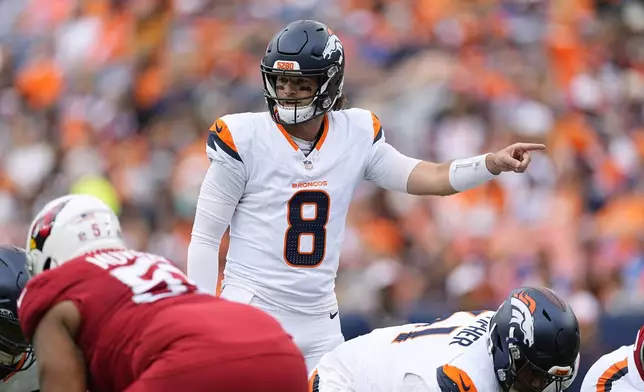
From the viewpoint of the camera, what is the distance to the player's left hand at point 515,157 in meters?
5.53

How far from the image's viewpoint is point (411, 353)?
198 inches

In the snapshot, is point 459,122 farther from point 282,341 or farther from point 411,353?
point 282,341

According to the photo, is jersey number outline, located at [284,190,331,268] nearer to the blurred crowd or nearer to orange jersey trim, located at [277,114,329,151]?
orange jersey trim, located at [277,114,329,151]

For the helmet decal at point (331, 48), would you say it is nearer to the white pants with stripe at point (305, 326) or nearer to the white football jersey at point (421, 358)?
the white pants with stripe at point (305, 326)

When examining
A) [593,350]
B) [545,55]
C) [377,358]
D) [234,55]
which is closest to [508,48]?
[545,55]

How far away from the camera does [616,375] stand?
19.2 ft

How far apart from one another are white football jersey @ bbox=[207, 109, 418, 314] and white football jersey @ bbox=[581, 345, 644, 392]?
1274 mm

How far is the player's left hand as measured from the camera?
5527 mm

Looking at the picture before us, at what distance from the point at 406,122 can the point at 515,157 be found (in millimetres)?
5708

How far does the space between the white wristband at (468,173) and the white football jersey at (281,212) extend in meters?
0.51

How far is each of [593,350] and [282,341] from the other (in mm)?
4708

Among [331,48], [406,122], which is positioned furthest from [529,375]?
[406,122]

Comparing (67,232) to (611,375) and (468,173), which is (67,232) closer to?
(468,173)

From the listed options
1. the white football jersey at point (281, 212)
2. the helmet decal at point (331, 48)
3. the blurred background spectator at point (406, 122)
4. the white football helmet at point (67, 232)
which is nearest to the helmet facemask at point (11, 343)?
the white football helmet at point (67, 232)
